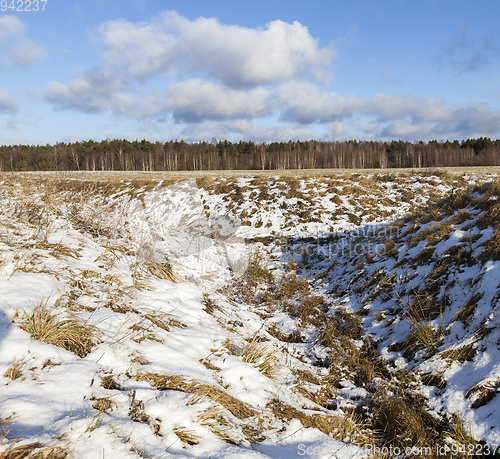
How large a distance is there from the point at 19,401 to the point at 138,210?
13.7 metres

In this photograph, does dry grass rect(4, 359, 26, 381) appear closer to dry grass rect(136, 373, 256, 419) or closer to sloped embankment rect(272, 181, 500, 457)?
dry grass rect(136, 373, 256, 419)

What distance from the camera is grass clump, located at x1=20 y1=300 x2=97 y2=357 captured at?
238cm

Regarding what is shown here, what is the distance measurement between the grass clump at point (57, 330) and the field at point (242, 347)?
0.01 metres

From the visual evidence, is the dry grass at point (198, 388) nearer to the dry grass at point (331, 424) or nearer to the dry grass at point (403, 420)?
the dry grass at point (331, 424)

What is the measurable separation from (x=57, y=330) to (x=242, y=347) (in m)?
2.08

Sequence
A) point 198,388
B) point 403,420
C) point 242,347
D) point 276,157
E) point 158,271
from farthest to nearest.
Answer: point 276,157 → point 158,271 → point 242,347 → point 403,420 → point 198,388

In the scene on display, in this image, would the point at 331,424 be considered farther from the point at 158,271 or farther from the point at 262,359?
the point at 158,271

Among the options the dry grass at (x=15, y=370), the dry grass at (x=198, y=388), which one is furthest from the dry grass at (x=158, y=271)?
the dry grass at (x=15, y=370)

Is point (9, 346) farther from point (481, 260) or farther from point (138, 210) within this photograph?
point (138, 210)

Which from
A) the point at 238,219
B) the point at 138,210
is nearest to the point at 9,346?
the point at 238,219

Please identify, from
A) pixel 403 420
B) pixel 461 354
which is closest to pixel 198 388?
pixel 403 420

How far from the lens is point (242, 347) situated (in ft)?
11.3

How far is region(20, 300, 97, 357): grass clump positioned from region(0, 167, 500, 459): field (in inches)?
0.6

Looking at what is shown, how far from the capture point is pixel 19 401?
172 centimetres
